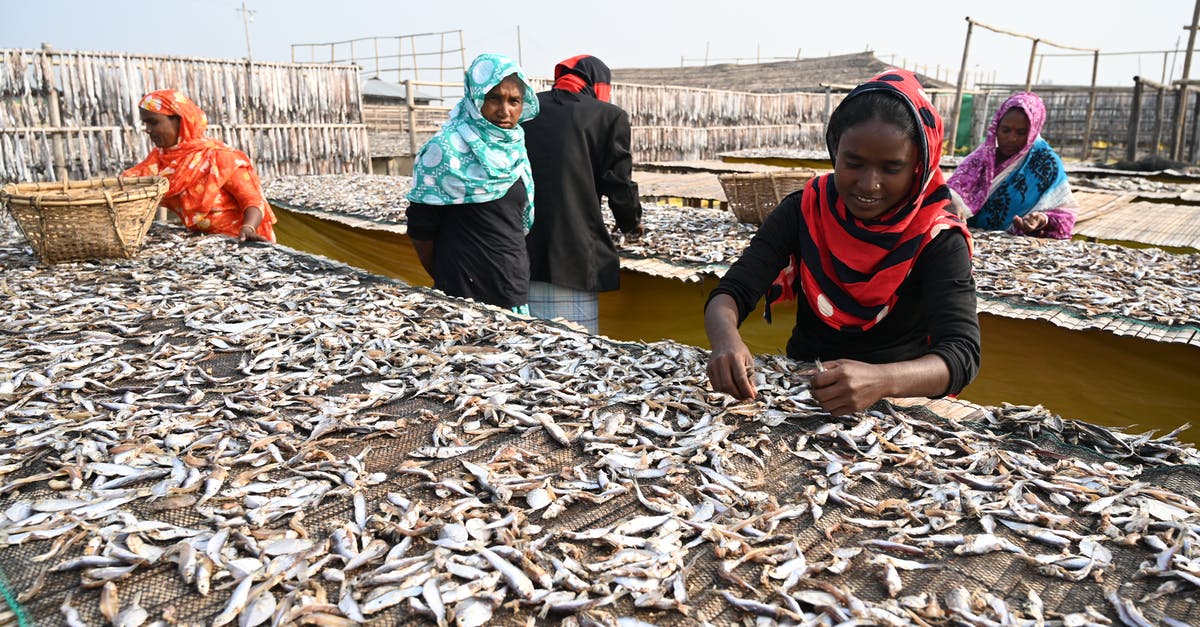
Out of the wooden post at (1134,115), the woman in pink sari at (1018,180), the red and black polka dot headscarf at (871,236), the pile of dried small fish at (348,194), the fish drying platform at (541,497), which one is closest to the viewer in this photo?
the fish drying platform at (541,497)

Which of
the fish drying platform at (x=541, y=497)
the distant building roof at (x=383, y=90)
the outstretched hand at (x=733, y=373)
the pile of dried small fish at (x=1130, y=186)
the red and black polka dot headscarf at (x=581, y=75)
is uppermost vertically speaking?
the distant building roof at (x=383, y=90)

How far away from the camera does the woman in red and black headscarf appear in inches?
64.8

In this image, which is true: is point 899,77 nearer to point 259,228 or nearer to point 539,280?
point 539,280

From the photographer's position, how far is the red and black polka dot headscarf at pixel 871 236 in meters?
1.72

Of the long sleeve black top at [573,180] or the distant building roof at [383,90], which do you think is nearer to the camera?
the long sleeve black top at [573,180]

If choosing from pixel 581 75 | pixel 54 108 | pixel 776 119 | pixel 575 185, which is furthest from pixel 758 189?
pixel 776 119

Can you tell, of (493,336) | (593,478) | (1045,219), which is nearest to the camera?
(593,478)

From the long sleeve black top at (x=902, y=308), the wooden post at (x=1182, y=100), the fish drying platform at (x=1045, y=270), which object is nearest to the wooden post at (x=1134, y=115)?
the wooden post at (x=1182, y=100)

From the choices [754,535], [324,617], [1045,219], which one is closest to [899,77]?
[754,535]

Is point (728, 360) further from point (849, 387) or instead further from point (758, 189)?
point (758, 189)

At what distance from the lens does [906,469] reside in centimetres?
153

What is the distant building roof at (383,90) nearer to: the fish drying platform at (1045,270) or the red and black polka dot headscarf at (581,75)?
the fish drying platform at (1045,270)

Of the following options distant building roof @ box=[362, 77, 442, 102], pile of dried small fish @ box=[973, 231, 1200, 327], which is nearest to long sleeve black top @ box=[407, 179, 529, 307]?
pile of dried small fish @ box=[973, 231, 1200, 327]

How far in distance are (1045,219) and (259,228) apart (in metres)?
4.80
